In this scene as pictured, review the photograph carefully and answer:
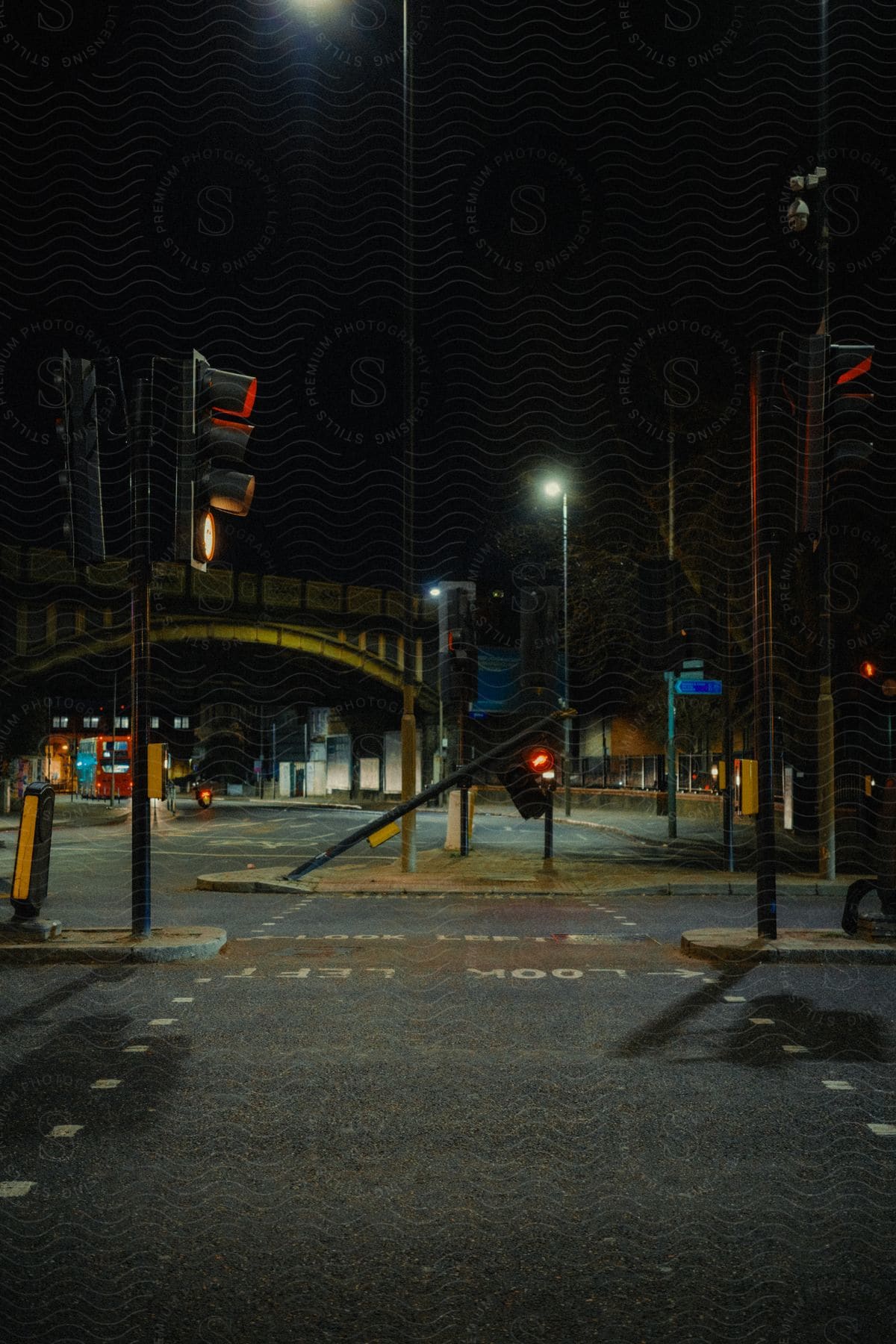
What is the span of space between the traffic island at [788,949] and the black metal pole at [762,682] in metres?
0.25

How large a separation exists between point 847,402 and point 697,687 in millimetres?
12742

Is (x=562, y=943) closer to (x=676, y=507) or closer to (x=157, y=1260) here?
(x=157, y=1260)

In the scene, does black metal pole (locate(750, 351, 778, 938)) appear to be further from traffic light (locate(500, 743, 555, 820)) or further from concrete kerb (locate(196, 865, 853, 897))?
traffic light (locate(500, 743, 555, 820))

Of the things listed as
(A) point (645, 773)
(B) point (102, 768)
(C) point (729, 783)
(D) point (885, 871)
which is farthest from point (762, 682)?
(B) point (102, 768)

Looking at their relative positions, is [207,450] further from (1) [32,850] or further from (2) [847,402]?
(2) [847,402]

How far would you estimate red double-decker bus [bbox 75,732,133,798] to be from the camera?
5838 cm

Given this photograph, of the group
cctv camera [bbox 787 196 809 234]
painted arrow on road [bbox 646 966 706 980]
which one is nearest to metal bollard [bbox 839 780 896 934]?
painted arrow on road [bbox 646 966 706 980]

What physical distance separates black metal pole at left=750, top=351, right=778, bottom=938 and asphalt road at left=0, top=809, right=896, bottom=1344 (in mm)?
1011

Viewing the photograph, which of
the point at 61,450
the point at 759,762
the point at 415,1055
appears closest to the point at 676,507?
the point at 759,762

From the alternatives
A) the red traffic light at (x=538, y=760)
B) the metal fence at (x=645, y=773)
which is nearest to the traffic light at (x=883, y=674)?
the red traffic light at (x=538, y=760)

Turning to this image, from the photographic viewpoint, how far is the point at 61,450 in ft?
27.7

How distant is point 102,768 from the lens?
60.0m

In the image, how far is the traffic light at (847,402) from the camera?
8.88m

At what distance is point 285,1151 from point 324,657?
4157 centimetres
